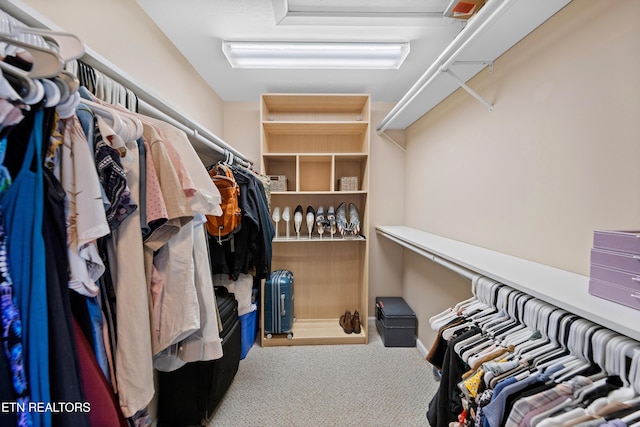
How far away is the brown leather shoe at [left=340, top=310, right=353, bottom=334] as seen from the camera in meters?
2.33

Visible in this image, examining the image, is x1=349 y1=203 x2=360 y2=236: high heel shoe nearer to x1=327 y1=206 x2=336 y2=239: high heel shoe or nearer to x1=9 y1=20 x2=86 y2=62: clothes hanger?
x1=327 y1=206 x2=336 y2=239: high heel shoe

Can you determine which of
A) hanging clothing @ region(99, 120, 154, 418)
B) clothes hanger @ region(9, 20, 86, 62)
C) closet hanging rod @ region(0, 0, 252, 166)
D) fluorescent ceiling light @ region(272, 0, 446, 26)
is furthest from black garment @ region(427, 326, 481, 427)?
A: fluorescent ceiling light @ region(272, 0, 446, 26)

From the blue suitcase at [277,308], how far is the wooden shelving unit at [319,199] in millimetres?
207

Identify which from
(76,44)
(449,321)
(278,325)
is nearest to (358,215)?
(278,325)

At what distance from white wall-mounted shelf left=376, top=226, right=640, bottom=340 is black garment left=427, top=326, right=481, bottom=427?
249mm

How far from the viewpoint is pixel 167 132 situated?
2.83 feet

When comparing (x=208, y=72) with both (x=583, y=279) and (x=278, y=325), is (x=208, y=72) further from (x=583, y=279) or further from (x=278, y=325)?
(x=583, y=279)

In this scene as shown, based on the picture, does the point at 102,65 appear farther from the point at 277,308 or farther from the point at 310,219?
the point at 277,308

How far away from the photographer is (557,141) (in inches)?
39.2

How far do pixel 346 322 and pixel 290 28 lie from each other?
2508mm

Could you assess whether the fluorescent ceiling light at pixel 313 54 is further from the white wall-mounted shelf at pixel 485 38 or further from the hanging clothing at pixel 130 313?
the hanging clothing at pixel 130 313

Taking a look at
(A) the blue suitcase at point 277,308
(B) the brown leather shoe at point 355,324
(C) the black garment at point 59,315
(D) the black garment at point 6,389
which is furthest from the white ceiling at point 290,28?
(B) the brown leather shoe at point 355,324

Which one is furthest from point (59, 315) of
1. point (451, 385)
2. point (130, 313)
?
point (451, 385)

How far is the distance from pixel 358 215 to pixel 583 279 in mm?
1679
